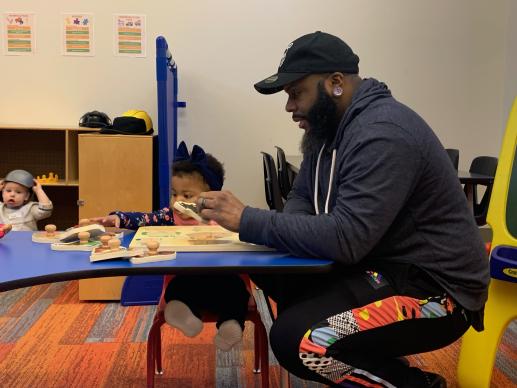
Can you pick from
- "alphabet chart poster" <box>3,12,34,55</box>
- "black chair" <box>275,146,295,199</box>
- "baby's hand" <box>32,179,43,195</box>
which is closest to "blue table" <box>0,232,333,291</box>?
"black chair" <box>275,146,295,199</box>

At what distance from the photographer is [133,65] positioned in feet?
13.9

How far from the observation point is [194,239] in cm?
158

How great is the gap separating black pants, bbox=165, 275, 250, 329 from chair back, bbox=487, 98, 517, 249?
38.6 inches

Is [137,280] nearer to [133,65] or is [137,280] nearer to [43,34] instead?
[133,65]

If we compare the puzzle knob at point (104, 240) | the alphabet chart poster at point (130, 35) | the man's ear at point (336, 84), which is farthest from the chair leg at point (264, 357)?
the alphabet chart poster at point (130, 35)

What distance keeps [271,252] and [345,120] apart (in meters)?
0.42

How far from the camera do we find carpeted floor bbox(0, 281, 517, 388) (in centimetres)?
243

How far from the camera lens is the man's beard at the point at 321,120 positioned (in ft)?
5.55

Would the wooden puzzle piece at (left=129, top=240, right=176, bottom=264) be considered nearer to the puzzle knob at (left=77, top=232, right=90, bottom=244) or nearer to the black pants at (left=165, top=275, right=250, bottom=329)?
the puzzle knob at (left=77, top=232, right=90, bottom=244)

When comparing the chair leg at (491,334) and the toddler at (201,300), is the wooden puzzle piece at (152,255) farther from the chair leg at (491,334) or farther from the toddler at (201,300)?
the chair leg at (491,334)

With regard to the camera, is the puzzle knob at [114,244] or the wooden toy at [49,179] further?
the wooden toy at [49,179]

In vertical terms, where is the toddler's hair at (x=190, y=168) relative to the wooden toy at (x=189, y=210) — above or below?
above

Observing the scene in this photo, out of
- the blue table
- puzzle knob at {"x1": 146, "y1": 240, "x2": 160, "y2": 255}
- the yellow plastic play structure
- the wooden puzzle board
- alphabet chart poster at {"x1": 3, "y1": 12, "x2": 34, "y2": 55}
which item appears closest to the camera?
the blue table

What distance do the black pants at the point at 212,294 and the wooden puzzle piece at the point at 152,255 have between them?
556 millimetres
